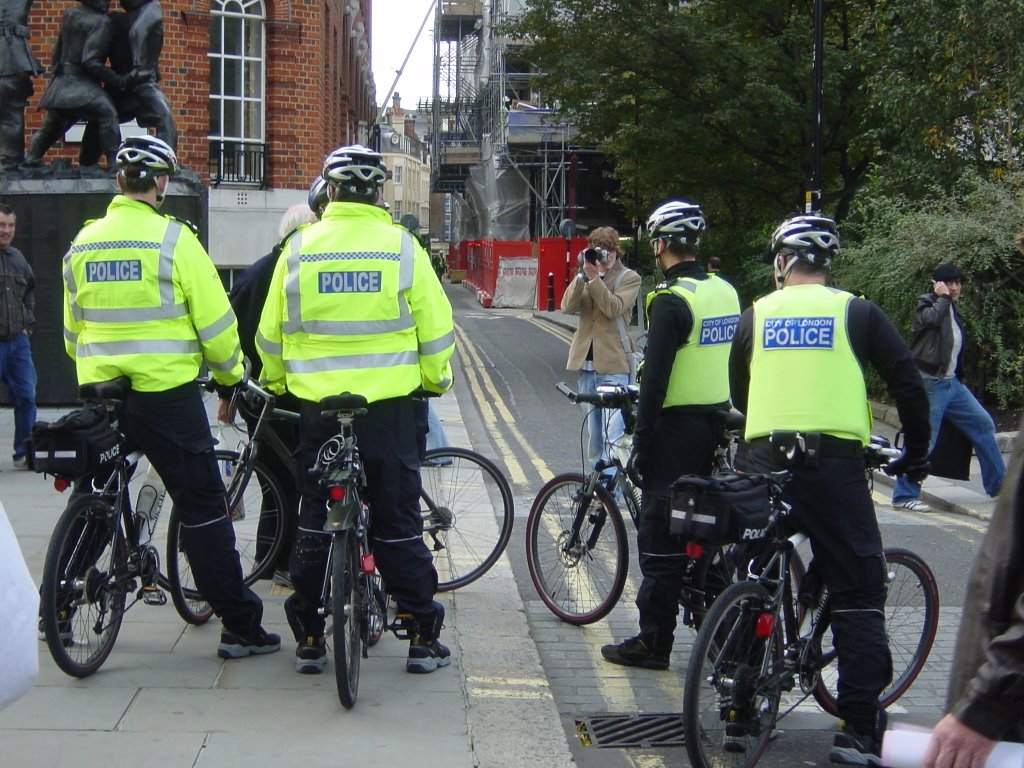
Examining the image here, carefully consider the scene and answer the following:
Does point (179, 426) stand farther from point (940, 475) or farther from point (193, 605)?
point (940, 475)

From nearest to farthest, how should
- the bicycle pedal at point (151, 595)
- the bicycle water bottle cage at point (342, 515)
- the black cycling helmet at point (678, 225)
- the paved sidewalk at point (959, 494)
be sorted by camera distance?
the bicycle water bottle cage at point (342, 515) < the bicycle pedal at point (151, 595) < the black cycling helmet at point (678, 225) < the paved sidewalk at point (959, 494)

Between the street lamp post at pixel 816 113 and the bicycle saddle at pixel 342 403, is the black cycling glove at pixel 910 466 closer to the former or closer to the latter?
the bicycle saddle at pixel 342 403

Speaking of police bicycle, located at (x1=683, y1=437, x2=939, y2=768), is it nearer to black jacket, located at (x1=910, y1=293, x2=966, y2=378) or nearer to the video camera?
the video camera

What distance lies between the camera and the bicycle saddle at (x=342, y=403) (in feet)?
16.1

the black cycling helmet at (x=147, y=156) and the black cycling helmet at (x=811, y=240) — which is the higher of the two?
the black cycling helmet at (x=147, y=156)

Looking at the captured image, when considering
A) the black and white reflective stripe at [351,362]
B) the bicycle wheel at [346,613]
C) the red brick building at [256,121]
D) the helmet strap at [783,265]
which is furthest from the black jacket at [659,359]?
the red brick building at [256,121]

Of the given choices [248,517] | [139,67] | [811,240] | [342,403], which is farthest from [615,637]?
[139,67]

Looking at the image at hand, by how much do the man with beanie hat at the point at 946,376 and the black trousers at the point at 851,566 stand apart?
17.7 feet

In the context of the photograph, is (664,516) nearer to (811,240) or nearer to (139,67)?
(811,240)

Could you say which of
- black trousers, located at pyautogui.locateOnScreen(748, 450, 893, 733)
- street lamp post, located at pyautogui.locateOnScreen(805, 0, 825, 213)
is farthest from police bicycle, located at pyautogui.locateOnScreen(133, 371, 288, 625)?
street lamp post, located at pyautogui.locateOnScreen(805, 0, 825, 213)

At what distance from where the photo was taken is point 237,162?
21.1 metres

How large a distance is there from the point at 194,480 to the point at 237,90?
655 inches

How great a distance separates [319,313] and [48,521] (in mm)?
3804

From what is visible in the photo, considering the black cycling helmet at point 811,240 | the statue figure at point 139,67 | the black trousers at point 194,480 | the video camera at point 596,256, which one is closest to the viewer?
the black cycling helmet at point 811,240
